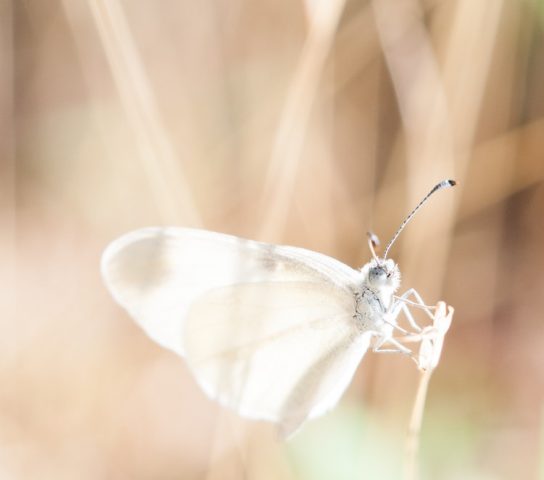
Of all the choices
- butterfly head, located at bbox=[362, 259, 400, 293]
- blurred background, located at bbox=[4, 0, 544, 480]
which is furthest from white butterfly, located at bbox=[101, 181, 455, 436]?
blurred background, located at bbox=[4, 0, 544, 480]

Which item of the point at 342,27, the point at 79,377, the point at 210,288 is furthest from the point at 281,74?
the point at 79,377

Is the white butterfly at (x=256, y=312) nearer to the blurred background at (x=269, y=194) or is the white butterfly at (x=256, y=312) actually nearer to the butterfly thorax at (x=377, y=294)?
the butterfly thorax at (x=377, y=294)

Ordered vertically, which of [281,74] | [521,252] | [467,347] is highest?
[281,74]

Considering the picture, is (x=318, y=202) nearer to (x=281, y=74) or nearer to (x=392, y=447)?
(x=281, y=74)

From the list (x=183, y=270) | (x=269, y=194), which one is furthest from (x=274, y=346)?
(x=269, y=194)

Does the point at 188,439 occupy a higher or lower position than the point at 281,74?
lower

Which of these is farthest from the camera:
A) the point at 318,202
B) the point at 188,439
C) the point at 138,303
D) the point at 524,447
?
the point at 318,202

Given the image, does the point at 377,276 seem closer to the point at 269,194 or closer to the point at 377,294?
the point at 377,294

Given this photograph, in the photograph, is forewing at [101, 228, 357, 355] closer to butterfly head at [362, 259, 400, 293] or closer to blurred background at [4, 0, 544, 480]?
butterfly head at [362, 259, 400, 293]
